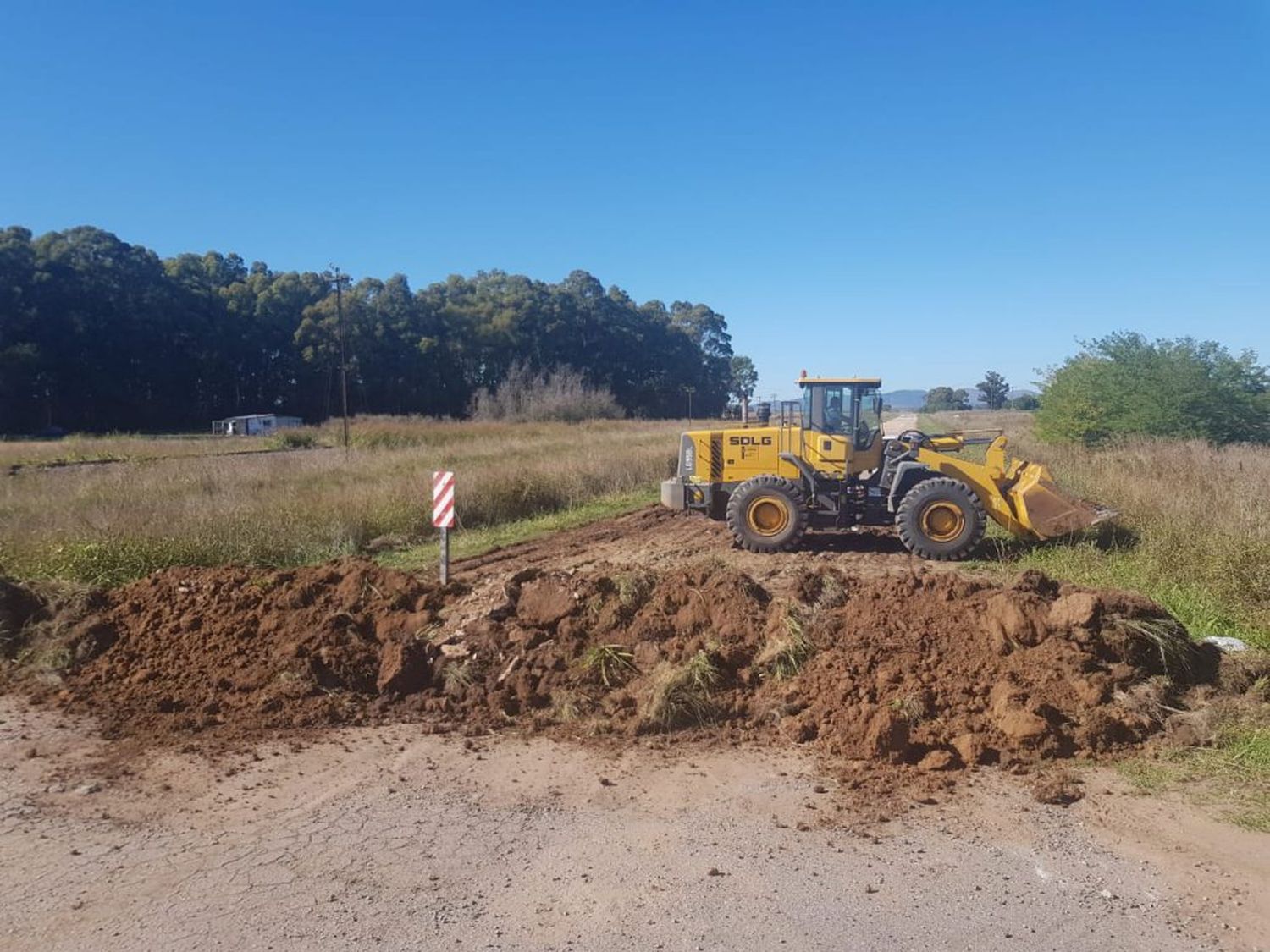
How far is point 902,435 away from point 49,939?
439 inches

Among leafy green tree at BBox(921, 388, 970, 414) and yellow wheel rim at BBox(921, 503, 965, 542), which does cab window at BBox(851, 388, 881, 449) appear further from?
leafy green tree at BBox(921, 388, 970, 414)

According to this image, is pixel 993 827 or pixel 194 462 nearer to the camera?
pixel 993 827

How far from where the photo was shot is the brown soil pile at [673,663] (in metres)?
5.84

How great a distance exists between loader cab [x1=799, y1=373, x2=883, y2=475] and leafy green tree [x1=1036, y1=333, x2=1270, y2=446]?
12234 millimetres

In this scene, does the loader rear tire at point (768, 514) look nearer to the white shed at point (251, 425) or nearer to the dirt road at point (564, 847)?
the dirt road at point (564, 847)

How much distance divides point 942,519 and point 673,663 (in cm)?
606

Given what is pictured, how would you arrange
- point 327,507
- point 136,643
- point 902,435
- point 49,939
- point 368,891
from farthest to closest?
point 327,507 < point 902,435 < point 136,643 < point 368,891 < point 49,939

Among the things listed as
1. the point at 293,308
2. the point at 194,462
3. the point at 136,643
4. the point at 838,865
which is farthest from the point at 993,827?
the point at 293,308

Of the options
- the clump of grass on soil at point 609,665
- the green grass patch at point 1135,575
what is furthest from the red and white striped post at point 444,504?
the green grass patch at point 1135,575

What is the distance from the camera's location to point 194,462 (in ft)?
66.9

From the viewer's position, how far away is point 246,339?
62719mm

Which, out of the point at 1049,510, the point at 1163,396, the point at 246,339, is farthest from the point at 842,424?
the point at 246,339

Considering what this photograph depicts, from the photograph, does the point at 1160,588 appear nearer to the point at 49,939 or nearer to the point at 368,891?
the point at 368,891

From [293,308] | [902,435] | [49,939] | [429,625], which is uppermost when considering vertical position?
[293,308]
